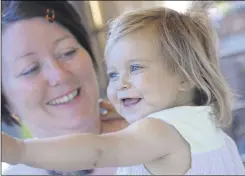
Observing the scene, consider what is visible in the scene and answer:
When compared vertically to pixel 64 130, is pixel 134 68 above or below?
above

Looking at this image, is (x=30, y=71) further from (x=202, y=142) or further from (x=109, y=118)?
(x=202, y=142)

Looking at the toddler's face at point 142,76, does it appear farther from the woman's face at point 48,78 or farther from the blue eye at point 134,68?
the woman's face at point 48,78

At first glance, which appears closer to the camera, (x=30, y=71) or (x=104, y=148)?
(x=104, y=148)

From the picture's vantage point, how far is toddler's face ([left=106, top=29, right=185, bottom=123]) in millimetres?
477

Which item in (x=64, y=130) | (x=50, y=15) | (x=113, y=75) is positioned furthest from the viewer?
(x=50, y=15)

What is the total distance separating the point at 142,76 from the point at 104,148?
80 mm

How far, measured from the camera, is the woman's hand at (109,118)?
0.60m

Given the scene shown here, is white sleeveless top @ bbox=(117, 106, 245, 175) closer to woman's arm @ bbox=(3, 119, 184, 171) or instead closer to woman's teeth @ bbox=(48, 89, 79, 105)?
woman's arm @ bbox=(3, 119, 184, 171)

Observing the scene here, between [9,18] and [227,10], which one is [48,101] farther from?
[227,10]

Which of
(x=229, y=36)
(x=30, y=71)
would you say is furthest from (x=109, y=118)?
(x=229, y=36)

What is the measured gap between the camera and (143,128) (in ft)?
1.57

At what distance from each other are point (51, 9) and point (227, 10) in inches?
11.3

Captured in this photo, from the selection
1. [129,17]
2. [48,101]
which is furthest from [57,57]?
[129,17]

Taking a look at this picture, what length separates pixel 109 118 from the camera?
0.68 meters
